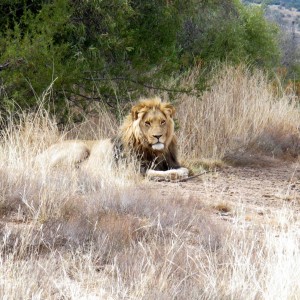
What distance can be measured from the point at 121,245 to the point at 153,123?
15.7 ft

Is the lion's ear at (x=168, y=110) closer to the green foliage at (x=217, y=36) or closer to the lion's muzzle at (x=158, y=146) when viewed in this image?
the lion's muzzle at (x=158, y=146)

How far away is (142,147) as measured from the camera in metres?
9.62

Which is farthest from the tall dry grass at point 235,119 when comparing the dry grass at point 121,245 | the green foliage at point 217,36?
the dry grass at point 121,245

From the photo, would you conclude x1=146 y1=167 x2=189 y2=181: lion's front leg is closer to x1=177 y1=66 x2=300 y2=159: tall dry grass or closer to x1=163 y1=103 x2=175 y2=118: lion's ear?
x1=163 y1=103 x2=175 y2=118: lion's ear

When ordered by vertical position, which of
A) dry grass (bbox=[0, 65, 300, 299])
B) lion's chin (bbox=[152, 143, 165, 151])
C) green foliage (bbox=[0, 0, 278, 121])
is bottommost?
dry grass (bbox=[0, 65, 300, 299])

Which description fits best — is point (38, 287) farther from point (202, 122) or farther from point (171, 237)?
point (202, 122)

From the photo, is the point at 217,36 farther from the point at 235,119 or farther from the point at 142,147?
the point at 142,147

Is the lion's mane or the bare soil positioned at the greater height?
the lion's mane

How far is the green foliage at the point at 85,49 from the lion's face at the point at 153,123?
4.76 feet

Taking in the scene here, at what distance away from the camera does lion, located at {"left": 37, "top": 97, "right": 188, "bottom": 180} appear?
941 centimetres

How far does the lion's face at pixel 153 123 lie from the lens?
943cm

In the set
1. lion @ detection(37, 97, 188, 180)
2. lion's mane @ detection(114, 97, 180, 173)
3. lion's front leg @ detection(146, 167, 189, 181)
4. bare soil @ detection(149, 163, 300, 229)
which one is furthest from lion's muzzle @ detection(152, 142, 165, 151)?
bare soil @ detection(149, 163, 300, 229)

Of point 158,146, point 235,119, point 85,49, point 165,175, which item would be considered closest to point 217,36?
point 235,119

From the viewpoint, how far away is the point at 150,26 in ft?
43.4
